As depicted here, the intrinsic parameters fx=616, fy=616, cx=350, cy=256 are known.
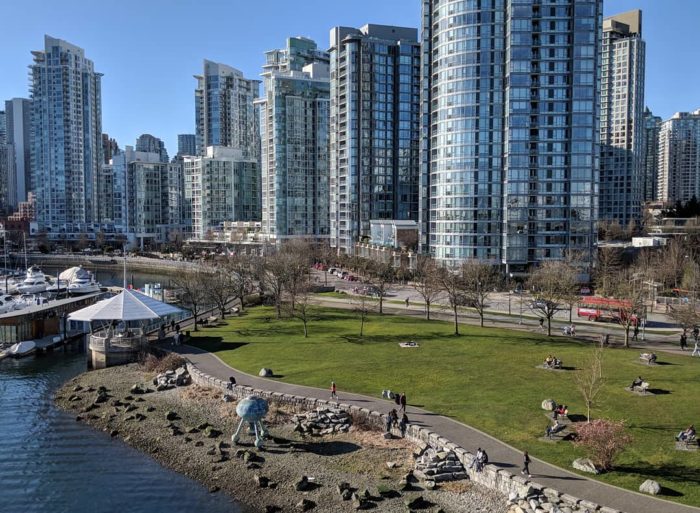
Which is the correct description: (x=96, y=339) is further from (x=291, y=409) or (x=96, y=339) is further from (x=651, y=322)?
(x=651, y=322)

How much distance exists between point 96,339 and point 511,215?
81.3 m

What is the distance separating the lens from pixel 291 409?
51.4 metres

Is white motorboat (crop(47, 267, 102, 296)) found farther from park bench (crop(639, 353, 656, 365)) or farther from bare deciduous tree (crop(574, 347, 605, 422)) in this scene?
park bench (crop(639, 353, 656, 365))

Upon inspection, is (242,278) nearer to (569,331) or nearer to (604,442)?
(569,331)

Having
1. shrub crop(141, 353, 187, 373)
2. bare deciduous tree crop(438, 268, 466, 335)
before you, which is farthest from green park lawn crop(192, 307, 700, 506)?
shrub crop(141, 353, 187, 373)

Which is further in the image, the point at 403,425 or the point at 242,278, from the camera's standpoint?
the point at 242,278

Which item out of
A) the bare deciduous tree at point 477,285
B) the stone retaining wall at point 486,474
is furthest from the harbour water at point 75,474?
the bare deciduous tree at point 477,285

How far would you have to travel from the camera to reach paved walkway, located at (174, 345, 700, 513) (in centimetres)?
3244

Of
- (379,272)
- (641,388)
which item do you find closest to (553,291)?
(641,388)

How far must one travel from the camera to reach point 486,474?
3731cm

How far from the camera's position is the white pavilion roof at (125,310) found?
72.9 m

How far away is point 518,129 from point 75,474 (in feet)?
334

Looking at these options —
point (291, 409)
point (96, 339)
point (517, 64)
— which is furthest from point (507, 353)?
point (517, 64)

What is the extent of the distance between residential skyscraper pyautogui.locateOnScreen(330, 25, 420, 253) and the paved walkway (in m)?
124
